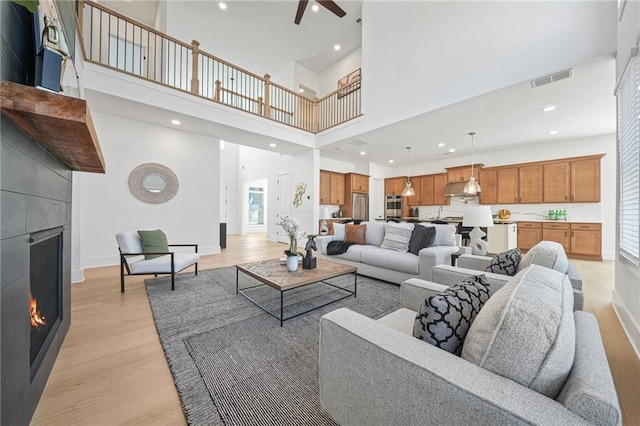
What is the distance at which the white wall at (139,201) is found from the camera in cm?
420

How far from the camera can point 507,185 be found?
624cm

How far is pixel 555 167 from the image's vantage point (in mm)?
5578

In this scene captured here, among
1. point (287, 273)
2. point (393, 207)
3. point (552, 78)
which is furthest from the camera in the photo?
point (393, 207)

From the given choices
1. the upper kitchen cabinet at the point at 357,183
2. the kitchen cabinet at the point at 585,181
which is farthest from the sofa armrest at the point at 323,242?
the kitchen cabinet at the point at 585,181

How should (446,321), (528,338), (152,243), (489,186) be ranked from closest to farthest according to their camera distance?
(528,338) < (446,321) < (152,243) < (489,186)

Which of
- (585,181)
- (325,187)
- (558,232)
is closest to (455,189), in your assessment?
(558,232)

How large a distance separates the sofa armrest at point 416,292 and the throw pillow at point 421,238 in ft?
5.66

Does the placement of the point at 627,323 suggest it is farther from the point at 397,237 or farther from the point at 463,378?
the point at 463,378

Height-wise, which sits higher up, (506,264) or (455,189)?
(455,189)

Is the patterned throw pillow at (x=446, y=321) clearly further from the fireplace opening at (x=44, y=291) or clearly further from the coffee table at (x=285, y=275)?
the fireplace opening at (x=44, y=291)

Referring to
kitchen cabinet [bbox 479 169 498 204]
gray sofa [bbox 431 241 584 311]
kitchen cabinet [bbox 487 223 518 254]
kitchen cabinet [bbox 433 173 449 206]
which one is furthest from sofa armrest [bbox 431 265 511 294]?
kitchen cabinet [bbox 433 173 449 206]

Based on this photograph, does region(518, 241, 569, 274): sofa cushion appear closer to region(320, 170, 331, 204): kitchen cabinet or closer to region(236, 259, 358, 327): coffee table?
region(236, 259, 358, 327): coffee table

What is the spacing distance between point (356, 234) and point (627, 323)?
294 centimetres

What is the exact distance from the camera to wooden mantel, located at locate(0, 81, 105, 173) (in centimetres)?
84
